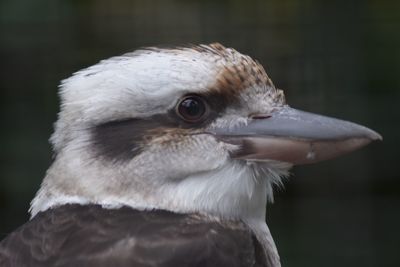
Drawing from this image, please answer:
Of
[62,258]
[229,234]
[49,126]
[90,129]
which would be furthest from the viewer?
[49,126]

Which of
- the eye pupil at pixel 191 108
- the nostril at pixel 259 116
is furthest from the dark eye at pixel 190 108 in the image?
the nostril at pixel 259 116

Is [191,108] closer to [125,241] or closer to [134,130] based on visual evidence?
[134,130]

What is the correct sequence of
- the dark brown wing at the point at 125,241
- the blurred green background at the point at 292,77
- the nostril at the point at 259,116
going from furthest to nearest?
the blurred green background at the point at 292,77, the nostril at the point at 259,116, the dark brown wing at the point at 125,241

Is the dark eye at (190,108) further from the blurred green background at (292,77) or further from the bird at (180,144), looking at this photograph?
the blurred green background at (292,77)

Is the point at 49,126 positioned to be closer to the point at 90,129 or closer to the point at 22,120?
the point at 22,120

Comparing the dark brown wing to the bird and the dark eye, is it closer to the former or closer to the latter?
the bird

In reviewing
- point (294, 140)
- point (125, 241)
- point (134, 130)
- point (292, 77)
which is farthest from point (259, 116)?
point (292, 77)

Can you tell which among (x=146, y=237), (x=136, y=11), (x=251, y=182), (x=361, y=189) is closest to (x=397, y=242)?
(x=361, y=189)
